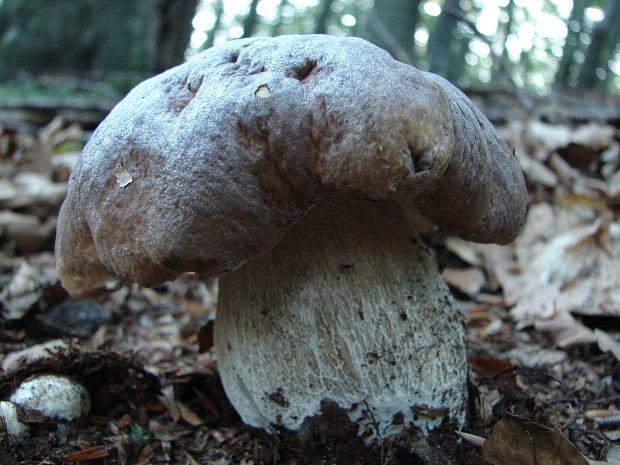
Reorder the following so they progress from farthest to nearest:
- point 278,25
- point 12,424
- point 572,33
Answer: point 278,25 → point 572,33 → point 12,424

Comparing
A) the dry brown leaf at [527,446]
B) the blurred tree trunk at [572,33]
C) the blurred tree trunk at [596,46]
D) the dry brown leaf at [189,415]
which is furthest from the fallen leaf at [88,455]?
the blurred tree trunk at [572,33]

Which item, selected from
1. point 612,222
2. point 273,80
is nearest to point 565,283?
point 612,222

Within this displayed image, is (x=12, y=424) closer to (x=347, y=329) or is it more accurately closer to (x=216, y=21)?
(x=347, y=329)

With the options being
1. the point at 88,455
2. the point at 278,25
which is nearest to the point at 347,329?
the point at 88,455

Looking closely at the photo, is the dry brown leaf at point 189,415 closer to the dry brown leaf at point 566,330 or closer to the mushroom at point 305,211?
the mushroom at point 305,211

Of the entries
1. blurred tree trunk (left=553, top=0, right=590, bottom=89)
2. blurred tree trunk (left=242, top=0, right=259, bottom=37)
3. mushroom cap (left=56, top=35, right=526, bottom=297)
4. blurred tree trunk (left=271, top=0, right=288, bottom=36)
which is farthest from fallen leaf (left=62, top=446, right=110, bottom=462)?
blurred tree trunk (left=271, top=0, right=288, bottom=36)

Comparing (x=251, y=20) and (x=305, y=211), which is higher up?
(x=305, y=211)

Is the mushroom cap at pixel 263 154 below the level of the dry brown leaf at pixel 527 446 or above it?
above

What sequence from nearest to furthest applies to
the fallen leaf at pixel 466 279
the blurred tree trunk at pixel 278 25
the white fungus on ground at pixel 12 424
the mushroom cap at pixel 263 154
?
the mushroom cap at pixel 263 154 < the white fungus on ground at pixel 12 424 < the fallen leaf at pixel 466 279 < the blurred tree trunk at pixel 278 25
